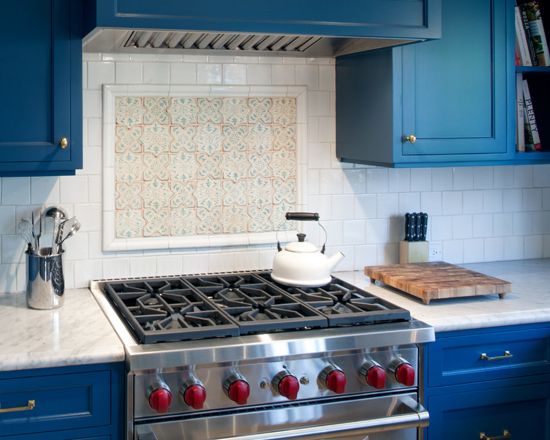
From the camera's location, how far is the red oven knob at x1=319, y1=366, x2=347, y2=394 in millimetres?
2469

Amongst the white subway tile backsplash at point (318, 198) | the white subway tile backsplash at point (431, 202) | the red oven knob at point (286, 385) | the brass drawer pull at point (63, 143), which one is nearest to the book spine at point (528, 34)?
the white subway tile backsplash at point (318, 198)

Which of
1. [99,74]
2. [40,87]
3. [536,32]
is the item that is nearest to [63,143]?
[40,87]

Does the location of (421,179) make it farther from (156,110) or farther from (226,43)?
(156,110)

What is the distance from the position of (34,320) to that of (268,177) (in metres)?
1.08

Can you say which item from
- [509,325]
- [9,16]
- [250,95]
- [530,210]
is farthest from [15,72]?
[530,210]

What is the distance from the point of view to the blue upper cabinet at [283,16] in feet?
8.27

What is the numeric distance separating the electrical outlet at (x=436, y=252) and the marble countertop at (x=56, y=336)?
1.42 meters

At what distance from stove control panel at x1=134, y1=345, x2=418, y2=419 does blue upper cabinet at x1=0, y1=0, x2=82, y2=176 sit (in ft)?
2.61

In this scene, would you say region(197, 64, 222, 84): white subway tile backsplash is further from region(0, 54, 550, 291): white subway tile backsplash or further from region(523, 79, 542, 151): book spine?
region(523, 79, 542, 151): book spine

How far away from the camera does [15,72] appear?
2629mm

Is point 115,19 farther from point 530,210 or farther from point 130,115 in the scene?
point 530,210

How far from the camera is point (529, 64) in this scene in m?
3.34

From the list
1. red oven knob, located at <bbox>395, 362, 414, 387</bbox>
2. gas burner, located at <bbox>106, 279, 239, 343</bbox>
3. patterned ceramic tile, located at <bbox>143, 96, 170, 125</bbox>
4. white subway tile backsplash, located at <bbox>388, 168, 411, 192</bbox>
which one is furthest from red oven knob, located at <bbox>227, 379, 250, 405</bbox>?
white subway tile backsplash, located at <bbox>388, 168, 411, 192</bbox>

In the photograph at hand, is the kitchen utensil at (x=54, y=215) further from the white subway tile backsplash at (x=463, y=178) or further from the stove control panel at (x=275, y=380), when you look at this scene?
A: the white subway tile backsplash at (x=463, y=178)
